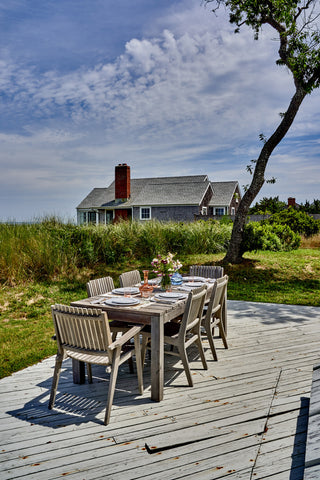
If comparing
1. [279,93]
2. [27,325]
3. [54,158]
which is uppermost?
[279,93]

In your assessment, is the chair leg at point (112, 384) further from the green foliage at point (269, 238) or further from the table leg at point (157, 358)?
the green foliage at point (269, 238)

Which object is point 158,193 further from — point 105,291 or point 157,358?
point 157,358

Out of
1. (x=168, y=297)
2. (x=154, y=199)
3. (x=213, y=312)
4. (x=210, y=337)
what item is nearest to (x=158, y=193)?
(x=154, y=199)

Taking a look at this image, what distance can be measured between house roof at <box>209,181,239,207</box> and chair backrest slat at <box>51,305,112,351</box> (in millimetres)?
27567

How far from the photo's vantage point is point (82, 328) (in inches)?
121

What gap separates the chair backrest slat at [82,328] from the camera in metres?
2.97

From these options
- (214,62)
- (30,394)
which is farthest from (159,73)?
(30,394)

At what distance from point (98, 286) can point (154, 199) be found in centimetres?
2359

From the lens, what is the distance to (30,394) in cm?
354

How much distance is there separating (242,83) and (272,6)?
2.10m

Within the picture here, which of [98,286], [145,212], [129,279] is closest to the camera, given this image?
[98,286]

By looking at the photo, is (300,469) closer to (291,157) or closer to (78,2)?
(78,2)

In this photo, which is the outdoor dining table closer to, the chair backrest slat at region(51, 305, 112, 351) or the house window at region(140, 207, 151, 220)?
the chair backrest slat at region(51, 305, 112, 351)

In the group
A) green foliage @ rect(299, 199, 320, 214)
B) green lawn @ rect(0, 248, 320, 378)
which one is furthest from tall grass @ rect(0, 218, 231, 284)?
green foliage @ rect(299, 199, 320, 214)
